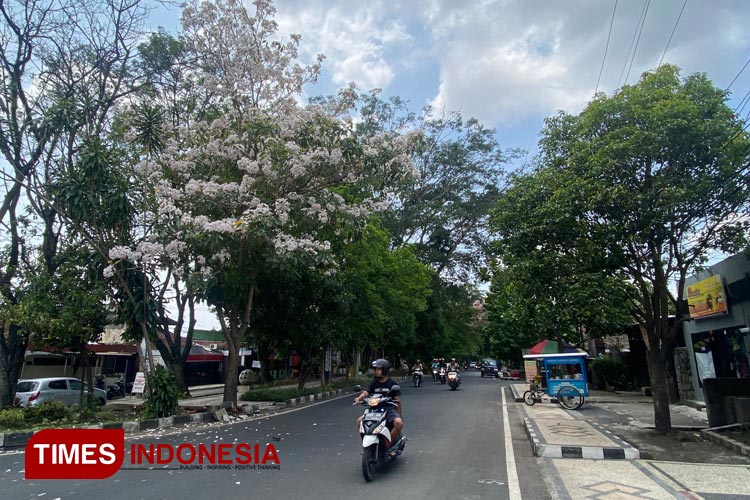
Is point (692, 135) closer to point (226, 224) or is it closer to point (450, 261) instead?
point (226, 224)

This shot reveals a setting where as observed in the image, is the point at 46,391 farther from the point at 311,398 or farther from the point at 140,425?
the point at 311,398

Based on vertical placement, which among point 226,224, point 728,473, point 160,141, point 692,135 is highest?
point 160,141

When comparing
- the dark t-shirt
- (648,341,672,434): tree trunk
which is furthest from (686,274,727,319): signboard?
the dark t-shirt

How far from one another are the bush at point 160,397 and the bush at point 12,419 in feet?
7.93

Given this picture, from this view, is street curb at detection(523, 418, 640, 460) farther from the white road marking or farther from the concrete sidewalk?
the white road marking

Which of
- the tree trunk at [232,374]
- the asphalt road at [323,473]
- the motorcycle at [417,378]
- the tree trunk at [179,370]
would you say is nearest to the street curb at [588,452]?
the asphalt road at [323,473]

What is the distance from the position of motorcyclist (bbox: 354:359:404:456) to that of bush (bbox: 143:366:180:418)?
22.5ft

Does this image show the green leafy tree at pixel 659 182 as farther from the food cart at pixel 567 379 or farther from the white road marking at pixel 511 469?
the food cart at pixel 567 379

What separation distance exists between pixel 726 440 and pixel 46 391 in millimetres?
18646

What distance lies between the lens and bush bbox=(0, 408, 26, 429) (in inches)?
405

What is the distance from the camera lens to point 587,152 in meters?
9.53

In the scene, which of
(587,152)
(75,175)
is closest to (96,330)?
(75,175)

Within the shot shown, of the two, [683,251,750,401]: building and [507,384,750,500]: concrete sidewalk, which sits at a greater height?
[683,251,750,401]: building

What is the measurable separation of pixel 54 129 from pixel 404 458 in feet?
36.2
